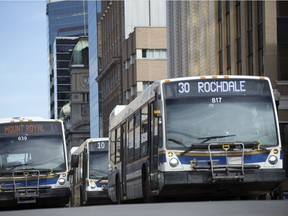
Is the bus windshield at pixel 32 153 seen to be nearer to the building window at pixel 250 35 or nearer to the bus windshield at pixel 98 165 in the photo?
the bus windshield at pixel 98 165

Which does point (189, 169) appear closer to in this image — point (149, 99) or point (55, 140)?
point (149, 99)

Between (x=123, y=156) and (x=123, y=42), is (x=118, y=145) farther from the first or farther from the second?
(x=123, y=42)

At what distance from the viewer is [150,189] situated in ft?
77.7

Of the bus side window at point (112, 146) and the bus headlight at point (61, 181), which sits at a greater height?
the bus side window at point (112, 146)

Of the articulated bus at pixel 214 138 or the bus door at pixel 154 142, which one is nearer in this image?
the articulated bus at pixel 214 138

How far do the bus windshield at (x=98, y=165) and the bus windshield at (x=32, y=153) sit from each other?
11378mm

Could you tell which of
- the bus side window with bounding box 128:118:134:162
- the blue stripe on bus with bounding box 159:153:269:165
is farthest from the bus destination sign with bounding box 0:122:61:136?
the blue stripe on bus with bounding box 159:153:269:165

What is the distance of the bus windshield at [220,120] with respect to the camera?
73.1ft

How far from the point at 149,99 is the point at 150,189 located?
7.14 feet

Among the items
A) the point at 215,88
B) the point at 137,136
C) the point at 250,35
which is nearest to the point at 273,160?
the point at 215,88

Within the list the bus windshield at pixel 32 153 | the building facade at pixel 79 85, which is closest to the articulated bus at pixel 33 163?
the bus windshield at pixel 32 153

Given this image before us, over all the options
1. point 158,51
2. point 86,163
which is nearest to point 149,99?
point 86,163

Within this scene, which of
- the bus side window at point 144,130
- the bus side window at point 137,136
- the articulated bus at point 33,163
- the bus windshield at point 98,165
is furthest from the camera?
the bus windshield at point 98,165

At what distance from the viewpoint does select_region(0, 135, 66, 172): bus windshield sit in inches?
1199
